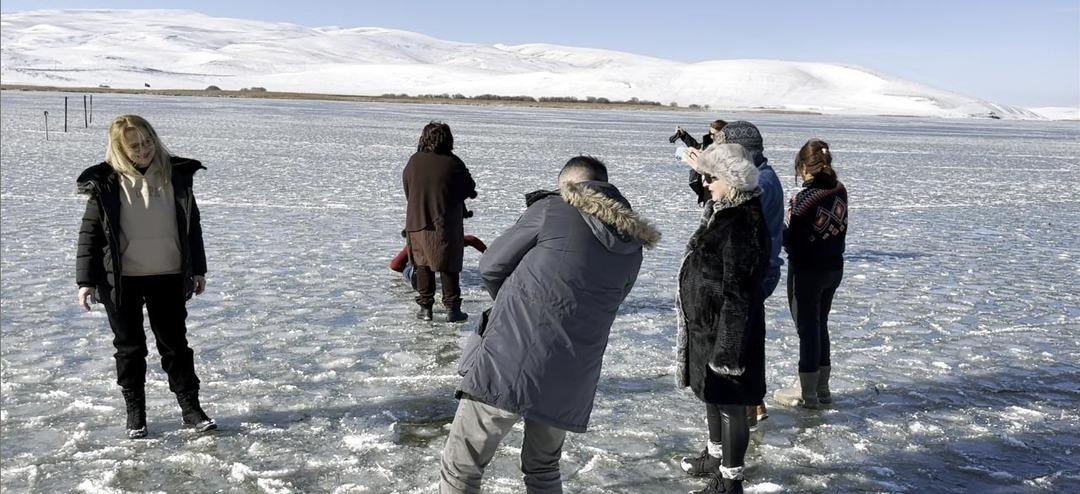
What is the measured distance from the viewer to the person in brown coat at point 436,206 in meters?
6.75

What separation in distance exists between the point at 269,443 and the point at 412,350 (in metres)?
1.80

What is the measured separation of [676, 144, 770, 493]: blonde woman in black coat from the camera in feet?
12.2

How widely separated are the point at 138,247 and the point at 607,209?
2.49m

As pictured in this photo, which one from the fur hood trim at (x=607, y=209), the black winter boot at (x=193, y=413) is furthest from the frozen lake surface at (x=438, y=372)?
the fur hood trim at (x=607, y=209)

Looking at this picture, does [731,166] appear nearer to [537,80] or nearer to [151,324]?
[151,324]

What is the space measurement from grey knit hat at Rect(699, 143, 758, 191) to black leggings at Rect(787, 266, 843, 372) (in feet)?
4.39

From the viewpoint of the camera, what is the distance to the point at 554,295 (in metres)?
3.18

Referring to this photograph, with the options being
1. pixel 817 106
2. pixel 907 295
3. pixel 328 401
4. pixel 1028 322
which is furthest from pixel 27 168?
pixel 817 106

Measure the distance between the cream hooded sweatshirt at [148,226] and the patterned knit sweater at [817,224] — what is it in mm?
3083

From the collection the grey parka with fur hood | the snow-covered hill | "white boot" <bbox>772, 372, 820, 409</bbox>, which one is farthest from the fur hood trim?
the snow-covered hill

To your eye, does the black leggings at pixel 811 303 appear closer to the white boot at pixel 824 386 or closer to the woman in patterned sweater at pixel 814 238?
the woman in patterned sweater at pixel 814 238

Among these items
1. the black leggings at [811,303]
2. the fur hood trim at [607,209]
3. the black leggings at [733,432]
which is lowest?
the black leggings at [733,432]

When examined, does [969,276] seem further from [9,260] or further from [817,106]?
[817,106]

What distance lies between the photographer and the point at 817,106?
5256 inches
